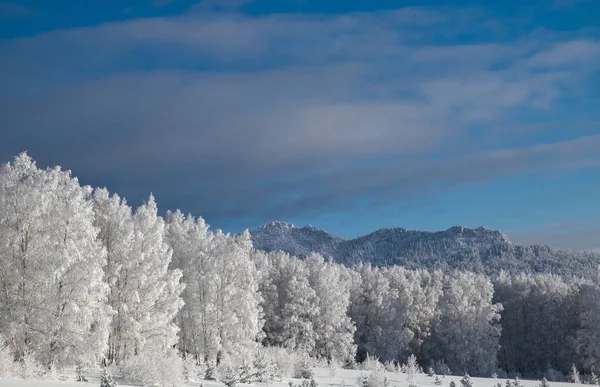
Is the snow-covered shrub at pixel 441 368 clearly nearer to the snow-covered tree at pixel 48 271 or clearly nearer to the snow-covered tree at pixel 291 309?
the snow-covered tree at pixel 291 309

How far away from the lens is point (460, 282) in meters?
92.2

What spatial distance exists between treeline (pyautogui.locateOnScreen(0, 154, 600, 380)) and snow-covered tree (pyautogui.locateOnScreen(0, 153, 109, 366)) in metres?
0.07

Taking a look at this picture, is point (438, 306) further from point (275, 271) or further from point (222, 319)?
point (222, 319)

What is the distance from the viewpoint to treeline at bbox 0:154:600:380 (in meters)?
32.0

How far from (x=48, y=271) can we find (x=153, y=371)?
8.34 m

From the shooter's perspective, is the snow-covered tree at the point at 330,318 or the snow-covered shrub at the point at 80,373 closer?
the snow-covered shrub at the point at 80,373

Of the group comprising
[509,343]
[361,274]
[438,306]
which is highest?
[361,274]

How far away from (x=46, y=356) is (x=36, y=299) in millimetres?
3202

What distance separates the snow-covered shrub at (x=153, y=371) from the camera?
93.0 feet

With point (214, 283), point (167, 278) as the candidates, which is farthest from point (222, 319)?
point (167, 278)

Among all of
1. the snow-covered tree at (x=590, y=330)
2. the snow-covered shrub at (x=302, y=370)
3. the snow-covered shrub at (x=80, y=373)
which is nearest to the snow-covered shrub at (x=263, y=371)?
the snow-covered shrub at (x=302, y=370)

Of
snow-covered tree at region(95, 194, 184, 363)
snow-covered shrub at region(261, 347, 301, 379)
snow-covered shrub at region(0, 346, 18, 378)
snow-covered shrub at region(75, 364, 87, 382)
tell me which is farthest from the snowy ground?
snow-covered tree at region(95, 194, 184, 363)

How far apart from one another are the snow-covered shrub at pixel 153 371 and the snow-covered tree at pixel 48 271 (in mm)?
3287

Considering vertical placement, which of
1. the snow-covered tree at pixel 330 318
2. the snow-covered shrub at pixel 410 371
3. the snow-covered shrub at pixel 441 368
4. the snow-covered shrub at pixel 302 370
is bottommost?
the snow-covered shrub at pixel 441 368
